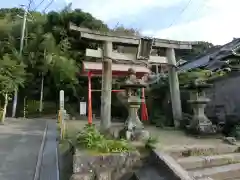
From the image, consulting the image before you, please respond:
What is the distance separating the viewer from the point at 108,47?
7492 mm

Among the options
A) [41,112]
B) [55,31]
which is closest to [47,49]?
[55,31]

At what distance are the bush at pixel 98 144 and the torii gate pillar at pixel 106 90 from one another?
64.9 inches

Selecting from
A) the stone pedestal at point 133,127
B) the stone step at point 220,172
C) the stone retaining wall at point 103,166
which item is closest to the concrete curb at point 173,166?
the stone step at point 220,172

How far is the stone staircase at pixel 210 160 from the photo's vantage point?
16.0ft

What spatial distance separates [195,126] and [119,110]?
28.8 ft

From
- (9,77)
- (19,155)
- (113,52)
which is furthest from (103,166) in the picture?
(9,77)

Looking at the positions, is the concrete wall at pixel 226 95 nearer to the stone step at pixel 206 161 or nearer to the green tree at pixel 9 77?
the stone step at pixel 206 161

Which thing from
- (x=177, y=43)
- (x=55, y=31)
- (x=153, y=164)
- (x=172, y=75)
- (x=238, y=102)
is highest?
(x=55, y=31)

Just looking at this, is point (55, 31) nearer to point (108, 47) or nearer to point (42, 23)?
point (42, 23)

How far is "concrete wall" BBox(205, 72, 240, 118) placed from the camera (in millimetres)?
8656

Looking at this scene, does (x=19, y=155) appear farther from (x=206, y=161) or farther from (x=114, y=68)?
(x=114, y=68)

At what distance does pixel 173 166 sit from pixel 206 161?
43.6 inches

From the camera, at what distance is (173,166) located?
4445 mm

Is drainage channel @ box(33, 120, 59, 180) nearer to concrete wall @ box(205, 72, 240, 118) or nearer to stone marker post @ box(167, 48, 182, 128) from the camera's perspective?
stone marker post @ box(167, 48, 182, 128)
